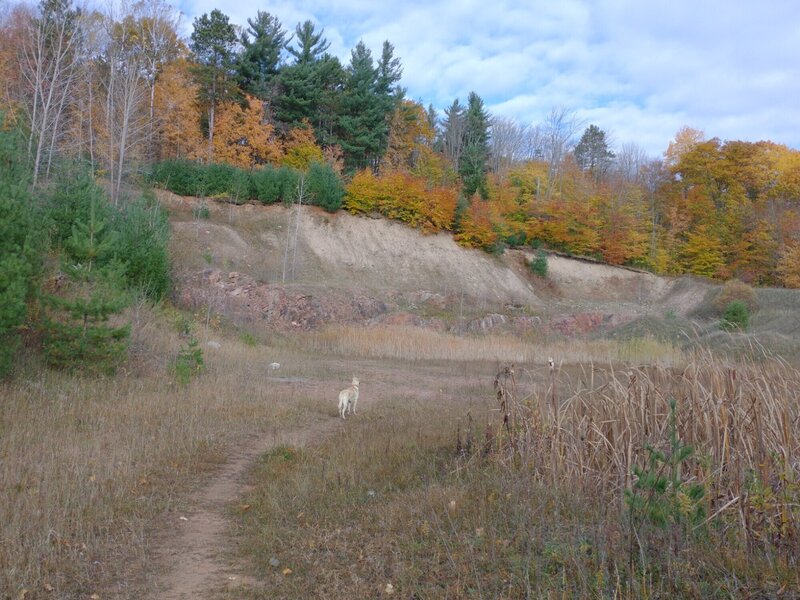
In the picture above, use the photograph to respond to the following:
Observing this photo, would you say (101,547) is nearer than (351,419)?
Yes

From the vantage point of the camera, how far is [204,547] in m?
5.85

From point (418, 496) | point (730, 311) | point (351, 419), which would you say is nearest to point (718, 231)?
point (730, 311)

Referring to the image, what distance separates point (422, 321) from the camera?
3331cm

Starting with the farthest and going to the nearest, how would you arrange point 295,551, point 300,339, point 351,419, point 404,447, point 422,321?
point 422,321
point 300,339
point 351,419
point 404,447
point 295,551

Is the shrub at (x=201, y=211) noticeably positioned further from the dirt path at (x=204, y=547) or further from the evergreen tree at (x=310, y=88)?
the dirt path at (x=204, y=547)

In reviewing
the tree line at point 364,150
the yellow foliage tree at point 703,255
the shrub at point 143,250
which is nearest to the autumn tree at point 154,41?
the tree line at point 364,150

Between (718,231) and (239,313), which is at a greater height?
(718,231)

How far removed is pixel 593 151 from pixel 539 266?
132 feet

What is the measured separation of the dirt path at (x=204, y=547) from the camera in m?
5.03

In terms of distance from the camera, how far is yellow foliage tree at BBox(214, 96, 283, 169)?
4312cm

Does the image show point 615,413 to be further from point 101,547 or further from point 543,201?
point 543,201

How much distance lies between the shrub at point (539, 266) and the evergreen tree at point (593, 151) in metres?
37.8

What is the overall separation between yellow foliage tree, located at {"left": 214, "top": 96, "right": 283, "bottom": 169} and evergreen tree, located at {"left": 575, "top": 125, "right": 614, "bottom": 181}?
48.8 meters

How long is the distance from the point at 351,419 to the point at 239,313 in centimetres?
1777
